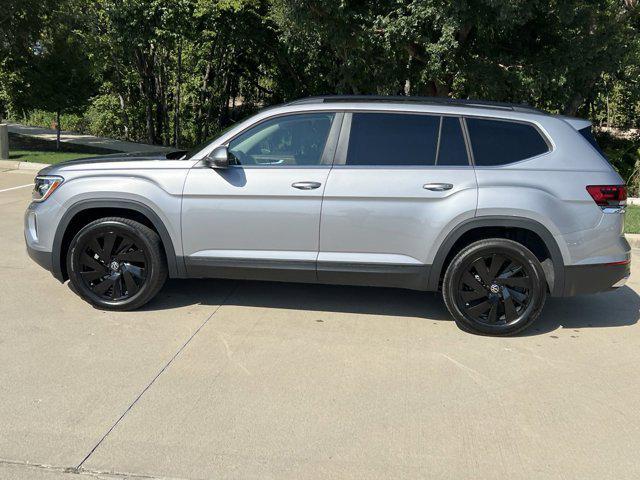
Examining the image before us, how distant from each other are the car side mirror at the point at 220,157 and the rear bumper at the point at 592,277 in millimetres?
2703

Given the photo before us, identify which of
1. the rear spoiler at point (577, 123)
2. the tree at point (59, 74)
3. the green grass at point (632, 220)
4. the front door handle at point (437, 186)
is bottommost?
the green grass at point (632, 220)

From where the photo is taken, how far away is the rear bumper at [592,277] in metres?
4.74

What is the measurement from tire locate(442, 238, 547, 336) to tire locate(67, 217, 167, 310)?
2.35 metres

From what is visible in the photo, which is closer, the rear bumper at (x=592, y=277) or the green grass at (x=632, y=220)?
the rear bumper at (x=592, y=277)

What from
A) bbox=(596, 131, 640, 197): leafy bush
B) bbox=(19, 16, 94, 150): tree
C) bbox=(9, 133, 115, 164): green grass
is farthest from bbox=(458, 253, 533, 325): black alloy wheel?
bbox=(19, 16, 94, 150): tree

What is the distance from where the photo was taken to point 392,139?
492 cm

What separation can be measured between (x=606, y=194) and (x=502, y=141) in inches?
33.7

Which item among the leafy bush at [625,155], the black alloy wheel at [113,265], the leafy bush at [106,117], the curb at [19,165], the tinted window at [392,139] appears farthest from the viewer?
the leafy bush at [106,117]

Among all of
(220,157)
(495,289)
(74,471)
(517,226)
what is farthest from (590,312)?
(74,471)

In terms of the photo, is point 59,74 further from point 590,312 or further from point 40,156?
point 590,312

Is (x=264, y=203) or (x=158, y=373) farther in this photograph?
(x=264, y=203)

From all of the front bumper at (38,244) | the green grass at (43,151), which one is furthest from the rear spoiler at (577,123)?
the green grass at (43,151)

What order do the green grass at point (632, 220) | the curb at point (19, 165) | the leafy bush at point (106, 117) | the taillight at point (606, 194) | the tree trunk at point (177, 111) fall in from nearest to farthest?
the taillight at point (606, 194) < the green grass at point (632, 220) < the curb at point (19, 165) < the tree trunk at point (177, 111) < the leafy bush at point (106, 117)

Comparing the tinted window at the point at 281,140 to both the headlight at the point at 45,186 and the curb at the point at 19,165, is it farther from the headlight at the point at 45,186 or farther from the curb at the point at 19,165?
the curb at the point at 19,165
